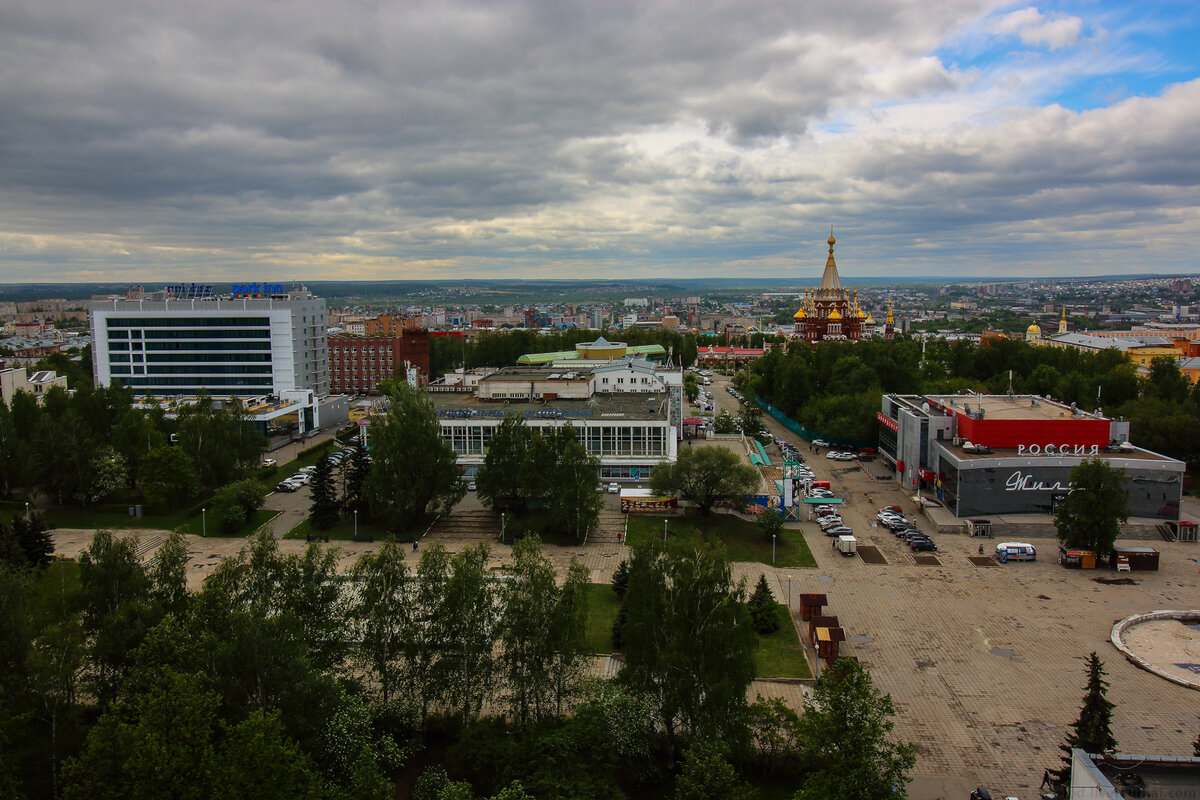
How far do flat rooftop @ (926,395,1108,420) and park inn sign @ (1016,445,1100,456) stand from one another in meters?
2.51

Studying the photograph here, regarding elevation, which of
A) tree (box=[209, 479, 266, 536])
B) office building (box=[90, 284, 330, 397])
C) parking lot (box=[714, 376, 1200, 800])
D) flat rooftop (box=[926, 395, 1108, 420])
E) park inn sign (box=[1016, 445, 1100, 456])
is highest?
office building (box=[90, 284, 330, 397])

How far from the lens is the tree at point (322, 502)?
4706 cm

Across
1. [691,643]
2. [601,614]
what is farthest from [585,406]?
[691,643]

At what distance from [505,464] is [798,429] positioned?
4336 cm

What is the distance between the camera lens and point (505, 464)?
154ft

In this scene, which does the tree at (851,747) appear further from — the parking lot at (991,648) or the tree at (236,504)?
the tree at (236,504)

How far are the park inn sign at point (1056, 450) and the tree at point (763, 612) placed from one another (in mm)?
26119

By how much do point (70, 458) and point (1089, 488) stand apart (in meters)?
59.7

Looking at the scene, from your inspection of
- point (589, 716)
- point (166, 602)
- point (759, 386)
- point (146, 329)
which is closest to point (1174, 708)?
point (589, 716)

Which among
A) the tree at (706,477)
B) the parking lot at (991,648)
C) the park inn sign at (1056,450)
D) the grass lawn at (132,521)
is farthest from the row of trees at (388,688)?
the park inn sign at (1056,450)

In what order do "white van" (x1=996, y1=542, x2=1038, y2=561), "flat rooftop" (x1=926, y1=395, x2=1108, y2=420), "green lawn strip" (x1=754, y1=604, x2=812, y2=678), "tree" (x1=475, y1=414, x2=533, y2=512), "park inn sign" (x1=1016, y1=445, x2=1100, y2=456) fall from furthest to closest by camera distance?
1. "flat rooftop" (x1=926, y1=395, x2=1108, y2=420)
2. "park inn sign" (x1=1016, y1=445, x2=1100, y2=456)
3. "tree" (x1=475, y1=414, x2=533, y2=512)
4. "white van" (x1=996, y1=542, x2=1038, y2=561)
5. "green lawn strip" (x1=754, y1=604, x2=812, y2=678)

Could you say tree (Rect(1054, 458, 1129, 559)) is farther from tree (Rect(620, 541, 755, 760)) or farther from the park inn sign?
tree (Rect(620, 541, 755, 760))

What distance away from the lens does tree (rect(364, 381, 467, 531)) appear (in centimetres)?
4500

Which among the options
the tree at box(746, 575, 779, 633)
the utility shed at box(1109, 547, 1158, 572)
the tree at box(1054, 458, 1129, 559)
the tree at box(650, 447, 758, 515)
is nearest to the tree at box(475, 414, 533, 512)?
the tree at box(650, 447, 758, 515)
